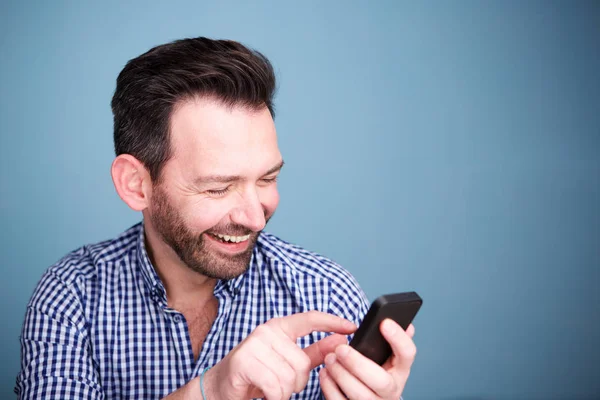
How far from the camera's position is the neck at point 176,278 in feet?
5.63

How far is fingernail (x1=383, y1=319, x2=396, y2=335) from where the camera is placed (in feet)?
3.40

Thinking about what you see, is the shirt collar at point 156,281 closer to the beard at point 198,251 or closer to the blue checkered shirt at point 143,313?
the blue checkered shirt at point 143,313

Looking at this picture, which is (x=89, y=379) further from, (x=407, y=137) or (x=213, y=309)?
(x=407, y=137)

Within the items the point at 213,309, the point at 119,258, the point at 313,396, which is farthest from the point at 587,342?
the point at 119,258

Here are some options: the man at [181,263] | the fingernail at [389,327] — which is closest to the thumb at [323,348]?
the man at [181,263]

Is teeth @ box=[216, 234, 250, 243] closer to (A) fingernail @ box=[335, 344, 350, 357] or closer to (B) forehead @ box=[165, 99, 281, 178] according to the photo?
(B) forehead @ box=[165, 99, 281, 178]

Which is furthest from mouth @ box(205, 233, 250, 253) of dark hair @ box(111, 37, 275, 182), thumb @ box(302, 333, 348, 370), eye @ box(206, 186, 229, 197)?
thumb @ box(302, 333, 348, 370)

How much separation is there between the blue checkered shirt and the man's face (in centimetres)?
17

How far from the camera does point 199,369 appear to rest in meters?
1.63

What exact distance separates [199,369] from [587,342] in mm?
2013

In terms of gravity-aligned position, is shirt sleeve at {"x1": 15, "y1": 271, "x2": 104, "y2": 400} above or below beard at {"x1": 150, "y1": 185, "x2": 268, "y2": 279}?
below

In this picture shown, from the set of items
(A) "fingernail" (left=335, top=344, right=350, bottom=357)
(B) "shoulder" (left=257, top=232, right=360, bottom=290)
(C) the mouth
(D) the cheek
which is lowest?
(A) "fingernail" (left=335, top=344, right=350, bottom=357)

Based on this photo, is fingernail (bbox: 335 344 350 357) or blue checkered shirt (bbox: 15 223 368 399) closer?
fingernail (bbox: 335 344 350 357)

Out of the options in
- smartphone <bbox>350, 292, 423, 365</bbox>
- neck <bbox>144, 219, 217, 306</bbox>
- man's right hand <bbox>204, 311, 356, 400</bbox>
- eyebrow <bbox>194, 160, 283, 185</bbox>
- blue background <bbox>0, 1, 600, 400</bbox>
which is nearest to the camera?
smartphone <bbox>350, 292, 423, 365</bbox>
